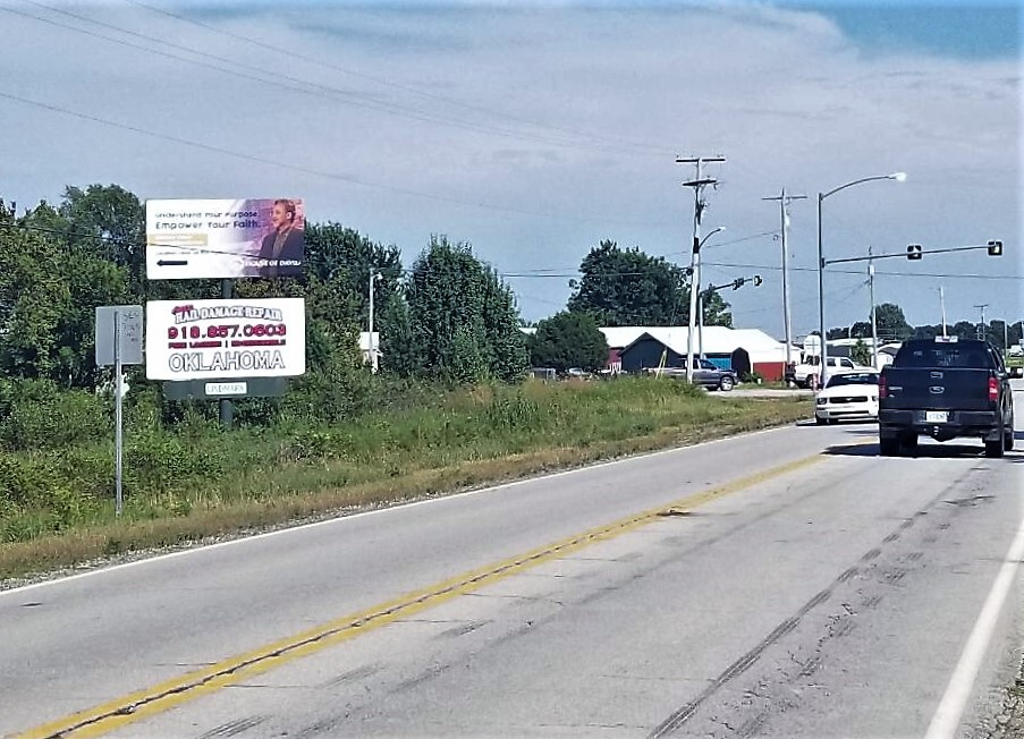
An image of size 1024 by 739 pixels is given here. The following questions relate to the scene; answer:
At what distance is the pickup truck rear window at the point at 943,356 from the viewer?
25.3m

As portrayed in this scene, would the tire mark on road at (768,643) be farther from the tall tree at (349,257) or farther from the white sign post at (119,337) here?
the tall tree at (349,257)

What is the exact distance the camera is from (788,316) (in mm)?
72812

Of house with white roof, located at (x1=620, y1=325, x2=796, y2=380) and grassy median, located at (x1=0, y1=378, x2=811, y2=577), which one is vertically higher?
house with white roof, located at (x1=620, y1=325, x2=796, y2=380)

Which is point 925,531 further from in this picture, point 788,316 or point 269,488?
point 788,316

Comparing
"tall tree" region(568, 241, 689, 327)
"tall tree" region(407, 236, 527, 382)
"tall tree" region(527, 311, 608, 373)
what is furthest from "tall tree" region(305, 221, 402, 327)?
"tall tree" region(568, 241, 689, 327)

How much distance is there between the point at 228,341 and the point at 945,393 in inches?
831

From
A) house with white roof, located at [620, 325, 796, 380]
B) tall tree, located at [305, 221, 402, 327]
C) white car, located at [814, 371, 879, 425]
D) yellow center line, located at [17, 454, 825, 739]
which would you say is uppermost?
tall tree, located at [305, 221, 402, 327]

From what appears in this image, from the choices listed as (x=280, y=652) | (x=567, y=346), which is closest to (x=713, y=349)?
(x=567, y=346)

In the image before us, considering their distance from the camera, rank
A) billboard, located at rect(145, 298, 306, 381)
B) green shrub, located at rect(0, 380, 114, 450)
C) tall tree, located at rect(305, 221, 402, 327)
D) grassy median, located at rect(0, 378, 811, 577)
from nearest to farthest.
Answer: grassy median, located at rect(0, 378, 811, 577) < green shrub, located at rect(0, 380, 114, 450) < billboard, located at rect(145, 298, 306, 381) < tall tree, located at rect(305, 221, 402, 327)

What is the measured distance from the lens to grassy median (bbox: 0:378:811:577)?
17.8 m

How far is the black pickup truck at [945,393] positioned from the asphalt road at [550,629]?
6.96 metres

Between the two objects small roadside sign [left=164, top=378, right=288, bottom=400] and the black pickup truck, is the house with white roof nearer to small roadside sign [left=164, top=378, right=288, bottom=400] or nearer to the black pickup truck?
small roadside sign [left=164, top=378, right=288, bottom=400]

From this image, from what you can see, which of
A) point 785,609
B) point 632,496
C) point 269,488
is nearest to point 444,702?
point 785,609

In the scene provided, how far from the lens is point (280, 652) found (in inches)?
368
